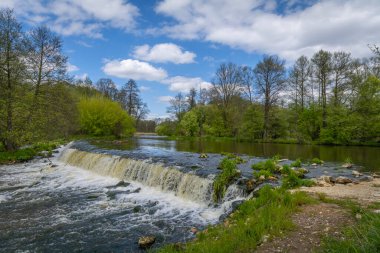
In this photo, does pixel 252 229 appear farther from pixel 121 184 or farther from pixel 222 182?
pixel 121 184

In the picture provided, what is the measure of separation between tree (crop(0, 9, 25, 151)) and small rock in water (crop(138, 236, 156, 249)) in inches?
615

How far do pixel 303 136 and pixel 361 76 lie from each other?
898 centimetres

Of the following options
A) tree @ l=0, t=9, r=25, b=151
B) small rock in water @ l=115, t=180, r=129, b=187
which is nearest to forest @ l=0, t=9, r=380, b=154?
tree @ l=0, t=9, r=25, b=151

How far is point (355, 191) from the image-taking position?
25.8ft

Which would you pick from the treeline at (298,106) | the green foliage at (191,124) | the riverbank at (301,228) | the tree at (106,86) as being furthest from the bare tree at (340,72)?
the tree at (106,86)

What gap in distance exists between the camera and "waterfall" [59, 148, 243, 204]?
1012 centimetres

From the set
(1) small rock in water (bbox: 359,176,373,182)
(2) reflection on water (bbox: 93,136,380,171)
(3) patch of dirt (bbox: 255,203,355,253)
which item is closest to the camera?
(3) patch of dirt (bbox: 255,203,355,253)

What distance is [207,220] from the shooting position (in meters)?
8.07

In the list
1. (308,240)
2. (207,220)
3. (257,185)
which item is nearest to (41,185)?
(207,220)

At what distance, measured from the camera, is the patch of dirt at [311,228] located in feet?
13.8

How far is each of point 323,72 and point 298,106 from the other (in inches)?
226

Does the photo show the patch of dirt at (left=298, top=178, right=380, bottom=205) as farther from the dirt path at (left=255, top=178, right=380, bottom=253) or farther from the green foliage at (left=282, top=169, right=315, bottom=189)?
the green foliage at (left=282, top=169, right=315, bottom=189)

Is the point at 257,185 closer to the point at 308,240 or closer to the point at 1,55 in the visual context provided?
the point at 308,240

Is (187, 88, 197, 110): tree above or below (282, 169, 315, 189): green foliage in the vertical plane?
above
